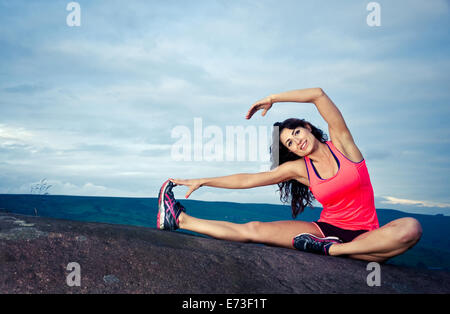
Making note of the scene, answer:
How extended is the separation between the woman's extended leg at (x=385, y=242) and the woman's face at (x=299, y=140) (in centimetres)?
86

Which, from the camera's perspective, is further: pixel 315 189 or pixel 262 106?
pixel 262 106

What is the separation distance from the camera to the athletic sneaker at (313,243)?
3167mm

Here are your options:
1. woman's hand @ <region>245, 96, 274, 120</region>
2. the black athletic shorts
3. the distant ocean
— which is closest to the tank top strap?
the black athletic shorts

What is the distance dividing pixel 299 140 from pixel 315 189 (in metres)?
0.46

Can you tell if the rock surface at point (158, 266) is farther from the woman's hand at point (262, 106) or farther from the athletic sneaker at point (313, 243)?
the woman's hand at point (262, 106)

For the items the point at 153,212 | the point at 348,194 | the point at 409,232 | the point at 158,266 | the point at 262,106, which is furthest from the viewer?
the point at 153,212

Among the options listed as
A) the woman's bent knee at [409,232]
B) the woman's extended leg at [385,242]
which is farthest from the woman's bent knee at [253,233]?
the woman's bent knee at [409,232]

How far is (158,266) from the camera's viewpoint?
94.7 inches

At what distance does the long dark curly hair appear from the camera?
11.8 feet

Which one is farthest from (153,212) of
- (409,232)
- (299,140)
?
(409,232)

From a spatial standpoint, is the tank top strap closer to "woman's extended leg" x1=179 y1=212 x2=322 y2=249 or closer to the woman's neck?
the woman's neck

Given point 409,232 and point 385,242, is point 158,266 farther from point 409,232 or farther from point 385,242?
point 409,232
